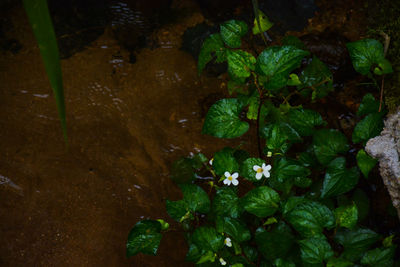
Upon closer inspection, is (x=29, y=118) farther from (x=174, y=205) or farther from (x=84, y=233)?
(x=174, y=205)

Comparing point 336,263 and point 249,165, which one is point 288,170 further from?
point 336,263

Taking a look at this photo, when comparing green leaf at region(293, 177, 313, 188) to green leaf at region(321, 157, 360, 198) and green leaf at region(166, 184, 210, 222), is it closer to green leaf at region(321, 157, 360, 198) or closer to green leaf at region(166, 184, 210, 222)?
green leaf at region(321, 157, 360, 198)

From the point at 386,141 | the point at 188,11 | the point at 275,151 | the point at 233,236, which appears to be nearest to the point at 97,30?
the point at 188,11

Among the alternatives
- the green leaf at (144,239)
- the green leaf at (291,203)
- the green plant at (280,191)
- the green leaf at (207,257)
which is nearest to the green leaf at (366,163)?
the green plant at (280,191)

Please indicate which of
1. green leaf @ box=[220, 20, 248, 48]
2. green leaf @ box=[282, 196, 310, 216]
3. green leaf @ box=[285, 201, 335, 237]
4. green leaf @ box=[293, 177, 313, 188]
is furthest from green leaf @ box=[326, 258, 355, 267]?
green leaf @ box=[220, 20, 248, 48]

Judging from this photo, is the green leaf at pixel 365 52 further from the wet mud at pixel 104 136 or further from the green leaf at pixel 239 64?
the green leaf at pixel 239 64

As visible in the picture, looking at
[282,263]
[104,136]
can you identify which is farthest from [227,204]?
[104,136]
